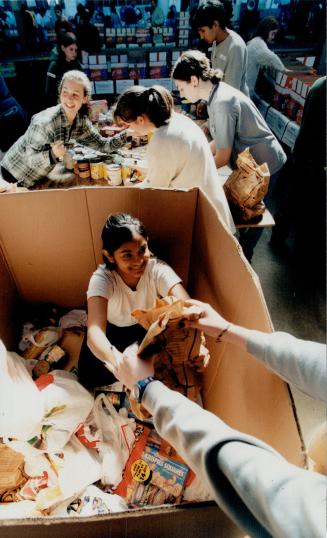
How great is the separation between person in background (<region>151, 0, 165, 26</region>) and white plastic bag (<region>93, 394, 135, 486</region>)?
4.12 metres

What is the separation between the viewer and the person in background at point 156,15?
3.75m

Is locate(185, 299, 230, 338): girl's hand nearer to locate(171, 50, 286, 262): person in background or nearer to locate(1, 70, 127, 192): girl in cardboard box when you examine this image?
locate(171, 50, 286, 262): person in background

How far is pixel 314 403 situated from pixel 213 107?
1.78 meters

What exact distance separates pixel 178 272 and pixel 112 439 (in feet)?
2.81

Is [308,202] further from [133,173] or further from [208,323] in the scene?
[208,323]

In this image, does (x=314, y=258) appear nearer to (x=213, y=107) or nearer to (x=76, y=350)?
(x=213, y=107)

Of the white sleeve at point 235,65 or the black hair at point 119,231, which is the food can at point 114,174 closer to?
the black hair at point 119,231

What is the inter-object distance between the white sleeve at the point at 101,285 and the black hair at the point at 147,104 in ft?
2.50

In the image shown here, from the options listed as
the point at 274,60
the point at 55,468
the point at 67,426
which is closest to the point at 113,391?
the point at 67,426

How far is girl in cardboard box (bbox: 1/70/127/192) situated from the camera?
209 centimetres

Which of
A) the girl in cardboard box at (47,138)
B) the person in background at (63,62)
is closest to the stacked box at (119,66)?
the person in background at (63,62)

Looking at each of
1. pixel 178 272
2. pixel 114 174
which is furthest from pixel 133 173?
pixel 178 272

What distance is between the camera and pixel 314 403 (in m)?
1.90

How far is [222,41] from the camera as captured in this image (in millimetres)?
2771
